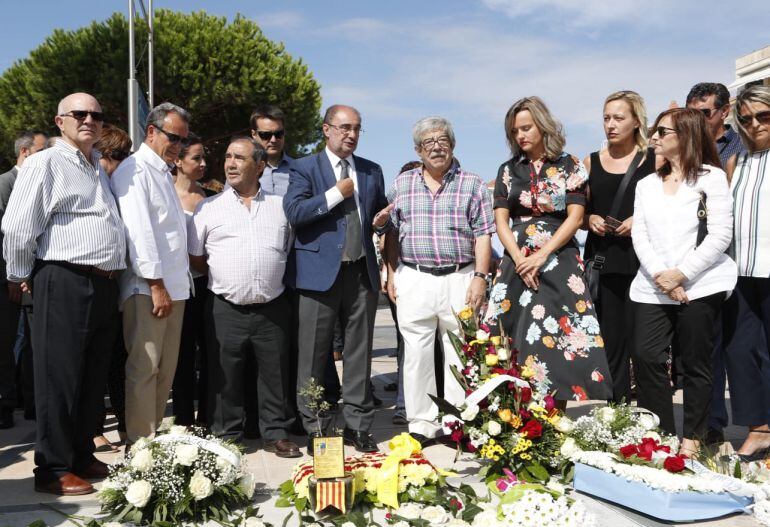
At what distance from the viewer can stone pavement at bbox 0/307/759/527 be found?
134 inches

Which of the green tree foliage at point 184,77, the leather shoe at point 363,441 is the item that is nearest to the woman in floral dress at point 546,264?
the leather shoe at point 363,441

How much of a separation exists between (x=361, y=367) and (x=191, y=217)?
1554mm

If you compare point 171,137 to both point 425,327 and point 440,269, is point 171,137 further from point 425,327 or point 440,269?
point 425,327

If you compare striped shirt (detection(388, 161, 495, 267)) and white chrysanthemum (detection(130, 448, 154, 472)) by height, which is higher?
striped shirt (detection(388, 161, 495, 267))

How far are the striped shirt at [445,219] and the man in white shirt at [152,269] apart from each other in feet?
4.82

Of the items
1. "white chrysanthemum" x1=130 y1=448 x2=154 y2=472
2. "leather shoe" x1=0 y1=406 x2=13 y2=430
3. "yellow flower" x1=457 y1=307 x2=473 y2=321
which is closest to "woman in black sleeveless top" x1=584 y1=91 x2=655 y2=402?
"yellow flower" x1=457 y1=307 x2=473 y2=321

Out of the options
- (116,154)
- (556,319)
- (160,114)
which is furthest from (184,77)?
(556,319)

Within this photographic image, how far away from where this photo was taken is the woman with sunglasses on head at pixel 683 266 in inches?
166

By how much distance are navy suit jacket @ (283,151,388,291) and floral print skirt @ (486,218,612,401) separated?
908 millimetres

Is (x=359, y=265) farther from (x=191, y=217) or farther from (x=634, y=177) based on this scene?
(x=634, y=177)

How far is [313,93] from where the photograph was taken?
71.3 feet

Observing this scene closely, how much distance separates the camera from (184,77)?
19484 millimetres

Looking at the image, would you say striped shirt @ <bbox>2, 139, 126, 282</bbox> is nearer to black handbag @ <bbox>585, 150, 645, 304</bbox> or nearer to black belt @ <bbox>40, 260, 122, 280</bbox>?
black belt @ <bbox>40, 260, 122, 280</bbox>

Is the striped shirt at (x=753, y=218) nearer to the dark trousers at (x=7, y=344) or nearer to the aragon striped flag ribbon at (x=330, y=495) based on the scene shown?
the aragon striped flag ribbon at (x=330, y=495)
